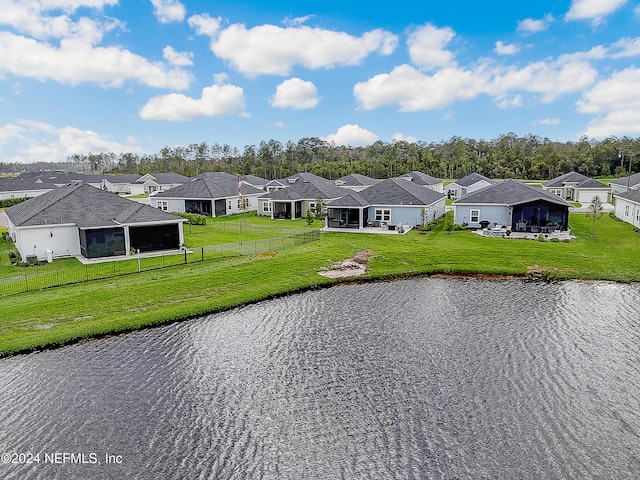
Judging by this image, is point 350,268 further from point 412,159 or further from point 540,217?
point 412,159

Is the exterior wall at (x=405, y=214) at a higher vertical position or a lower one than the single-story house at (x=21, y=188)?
lower

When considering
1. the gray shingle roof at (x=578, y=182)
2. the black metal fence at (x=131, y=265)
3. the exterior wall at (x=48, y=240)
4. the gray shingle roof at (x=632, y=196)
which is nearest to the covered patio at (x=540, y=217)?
the gray shingle roof at (x=632, y=196)

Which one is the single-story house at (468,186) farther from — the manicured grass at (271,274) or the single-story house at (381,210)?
the manicured grass at (271,274)

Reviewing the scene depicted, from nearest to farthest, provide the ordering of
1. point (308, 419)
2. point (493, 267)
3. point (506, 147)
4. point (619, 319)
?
1. point (308, 419)
2. point (619, 319)
3. point (493, 267)
4. point (506, 147)

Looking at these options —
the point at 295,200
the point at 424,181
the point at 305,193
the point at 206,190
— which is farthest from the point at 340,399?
the point at 424,181

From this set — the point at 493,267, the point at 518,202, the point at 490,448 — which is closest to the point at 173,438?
the point at 490,448

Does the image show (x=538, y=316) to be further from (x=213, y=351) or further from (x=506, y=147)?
(x=506, y=147)

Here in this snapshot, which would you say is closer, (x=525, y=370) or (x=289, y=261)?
(x=525, y=370)
